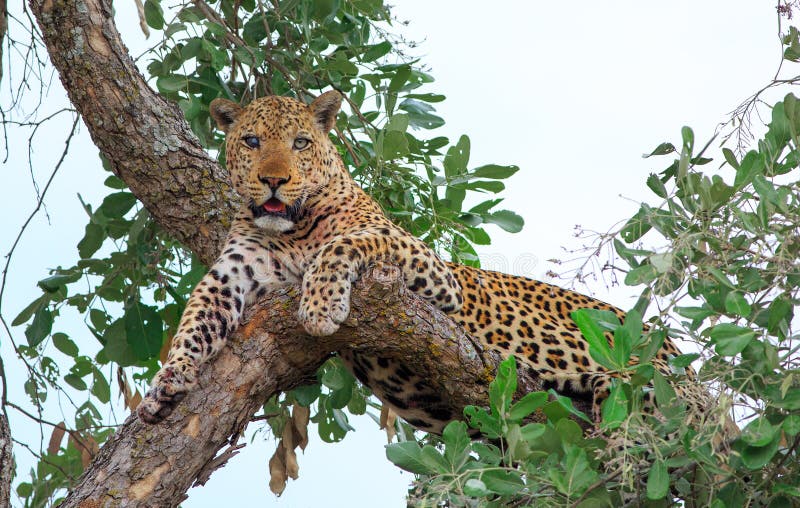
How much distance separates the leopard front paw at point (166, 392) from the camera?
4781 mm

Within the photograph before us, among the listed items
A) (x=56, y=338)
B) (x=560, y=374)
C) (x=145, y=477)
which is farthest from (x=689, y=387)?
(x=56, y=338)

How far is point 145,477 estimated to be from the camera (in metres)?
5.10

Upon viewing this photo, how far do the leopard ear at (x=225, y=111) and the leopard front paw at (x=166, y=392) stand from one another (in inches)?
76.2

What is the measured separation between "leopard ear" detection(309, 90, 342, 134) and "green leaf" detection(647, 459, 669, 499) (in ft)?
11.4

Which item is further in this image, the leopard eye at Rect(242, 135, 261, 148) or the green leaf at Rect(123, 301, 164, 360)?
the green leaf at Rect(123, 301, 164, 360)

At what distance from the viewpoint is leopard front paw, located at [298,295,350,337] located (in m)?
4.80

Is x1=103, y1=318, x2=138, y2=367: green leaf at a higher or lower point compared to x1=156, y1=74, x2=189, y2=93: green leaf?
lower

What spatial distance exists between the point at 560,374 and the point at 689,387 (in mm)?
1993

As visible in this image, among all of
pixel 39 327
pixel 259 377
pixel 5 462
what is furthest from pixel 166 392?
pixel 39 327

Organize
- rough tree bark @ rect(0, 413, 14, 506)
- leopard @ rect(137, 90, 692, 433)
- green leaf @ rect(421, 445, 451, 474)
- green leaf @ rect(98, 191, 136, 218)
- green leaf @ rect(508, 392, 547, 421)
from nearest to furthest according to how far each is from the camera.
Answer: green leaf @ rect(421, 445, 451, 474)
green leaf @ rect(508, 392, 547, 421)
leopard @ rect(137, 90, 692, 433)
rough tree bark @ rect(0, 413, 14, 506)
green leaf @ rect(98, 191, 136, 218)

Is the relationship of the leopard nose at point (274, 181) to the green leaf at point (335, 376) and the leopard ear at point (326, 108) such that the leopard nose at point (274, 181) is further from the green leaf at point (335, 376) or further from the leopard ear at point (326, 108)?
the green leaf at point (335, 376)

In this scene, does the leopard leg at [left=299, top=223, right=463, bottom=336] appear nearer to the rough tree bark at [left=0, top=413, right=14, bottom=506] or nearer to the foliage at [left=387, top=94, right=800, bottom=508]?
the foliage at [left=387, top=94, right=800, bottom=508]

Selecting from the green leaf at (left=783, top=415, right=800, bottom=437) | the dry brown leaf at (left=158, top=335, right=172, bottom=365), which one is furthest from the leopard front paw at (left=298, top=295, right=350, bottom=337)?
the green leaf at (left=783, top=415, right=800, bottom=437)

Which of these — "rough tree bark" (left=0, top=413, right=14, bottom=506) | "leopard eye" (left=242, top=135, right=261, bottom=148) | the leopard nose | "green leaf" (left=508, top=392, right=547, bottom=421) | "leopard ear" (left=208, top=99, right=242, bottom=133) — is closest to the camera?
"green leaf" (left=508, top=392, right=547, bottom=421)
